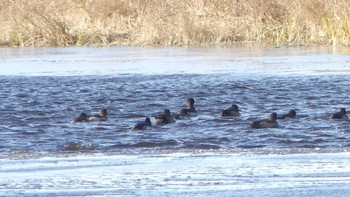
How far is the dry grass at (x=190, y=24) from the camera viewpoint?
107 ft

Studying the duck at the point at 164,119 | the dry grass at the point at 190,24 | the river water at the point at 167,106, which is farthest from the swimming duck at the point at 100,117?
the dry grass at the point at 190,24

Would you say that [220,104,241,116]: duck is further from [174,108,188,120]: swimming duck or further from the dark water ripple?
[174,108,188,120]: swimming duck

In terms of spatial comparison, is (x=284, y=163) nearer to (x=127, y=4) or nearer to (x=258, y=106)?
(x=258, y=106)

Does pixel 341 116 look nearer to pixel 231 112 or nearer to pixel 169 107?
pixel 231 112

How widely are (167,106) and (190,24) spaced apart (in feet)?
50.0

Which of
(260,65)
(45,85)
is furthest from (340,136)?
(260,65)

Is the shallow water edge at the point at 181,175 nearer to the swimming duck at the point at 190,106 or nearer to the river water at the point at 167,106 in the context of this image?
the river water at the point at 167,106

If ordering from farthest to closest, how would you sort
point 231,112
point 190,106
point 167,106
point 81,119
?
point 167,106, point 190,106, point 231,112, point 81,119

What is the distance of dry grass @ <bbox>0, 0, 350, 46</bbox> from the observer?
32.6 m

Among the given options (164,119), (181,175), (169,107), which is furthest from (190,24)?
(181,175)

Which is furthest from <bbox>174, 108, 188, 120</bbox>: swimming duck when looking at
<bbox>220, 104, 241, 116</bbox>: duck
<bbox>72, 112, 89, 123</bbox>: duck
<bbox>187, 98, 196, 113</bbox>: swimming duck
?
<bbox>72, 112, 89, 123</bbox>: duck

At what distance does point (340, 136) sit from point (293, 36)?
19.6m

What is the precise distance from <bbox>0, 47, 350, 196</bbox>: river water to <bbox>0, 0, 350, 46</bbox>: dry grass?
209 centimetres

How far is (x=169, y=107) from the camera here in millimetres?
19281
